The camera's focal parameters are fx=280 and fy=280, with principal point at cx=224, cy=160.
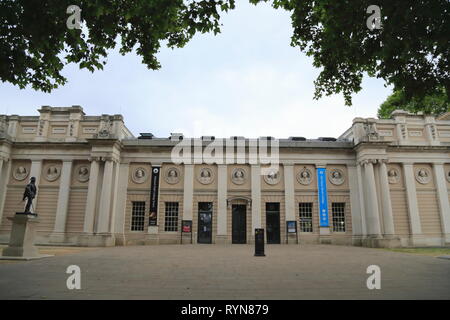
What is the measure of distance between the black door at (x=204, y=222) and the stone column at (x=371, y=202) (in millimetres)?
12538

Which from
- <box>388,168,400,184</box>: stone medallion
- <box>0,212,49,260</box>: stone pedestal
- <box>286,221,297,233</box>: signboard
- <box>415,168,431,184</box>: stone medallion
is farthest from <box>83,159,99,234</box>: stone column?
<box>415,168,431,184</box>: stone medallion

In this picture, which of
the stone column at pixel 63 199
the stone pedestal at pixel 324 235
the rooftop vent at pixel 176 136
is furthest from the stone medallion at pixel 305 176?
the stone column at pixel 63 199

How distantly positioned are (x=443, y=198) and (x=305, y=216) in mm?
11315

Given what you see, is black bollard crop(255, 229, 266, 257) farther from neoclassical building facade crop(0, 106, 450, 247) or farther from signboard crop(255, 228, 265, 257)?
neoclassical building facade crop(0, 106, 450, 247)

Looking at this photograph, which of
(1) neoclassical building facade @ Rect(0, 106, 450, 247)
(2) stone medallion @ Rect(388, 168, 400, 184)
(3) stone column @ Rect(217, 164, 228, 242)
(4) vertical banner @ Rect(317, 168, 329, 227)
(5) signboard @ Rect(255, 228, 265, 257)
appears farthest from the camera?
(2) stone medallion @ Rect(388, 168, 400, 184)

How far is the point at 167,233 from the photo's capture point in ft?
74.3

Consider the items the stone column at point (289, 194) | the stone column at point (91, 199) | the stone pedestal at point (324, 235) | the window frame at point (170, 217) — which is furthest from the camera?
the window frame at point (170, 217)

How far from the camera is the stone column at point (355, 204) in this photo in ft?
73.8

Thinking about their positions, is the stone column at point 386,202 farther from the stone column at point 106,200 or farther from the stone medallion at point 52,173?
the stone medallion at point 52,173

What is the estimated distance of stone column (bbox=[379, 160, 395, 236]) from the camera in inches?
847

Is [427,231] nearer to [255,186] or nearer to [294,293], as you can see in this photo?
[255,186]

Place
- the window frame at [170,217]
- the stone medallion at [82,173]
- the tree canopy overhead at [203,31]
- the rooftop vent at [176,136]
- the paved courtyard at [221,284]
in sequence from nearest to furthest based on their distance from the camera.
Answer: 1. the paved courtyard at [221,284]
2. the tree canopy overhead at [203,31]
3. the window frame at [170,217]
4. the stone medallion at [82,173]
5. the rooftop vent at [176,136]

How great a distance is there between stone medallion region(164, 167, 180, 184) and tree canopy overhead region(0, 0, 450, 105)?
15.5 m

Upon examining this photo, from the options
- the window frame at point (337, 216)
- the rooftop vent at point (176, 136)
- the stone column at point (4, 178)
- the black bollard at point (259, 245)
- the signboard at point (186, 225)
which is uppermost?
the rooftop vent at point (176, 136)
